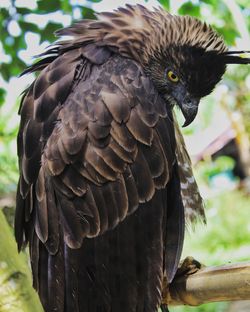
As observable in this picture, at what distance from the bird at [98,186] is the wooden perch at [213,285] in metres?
0.12

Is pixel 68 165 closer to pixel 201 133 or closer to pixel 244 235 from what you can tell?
A: pixel 244 235

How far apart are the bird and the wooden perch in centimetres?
12

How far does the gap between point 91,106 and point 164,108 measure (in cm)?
44

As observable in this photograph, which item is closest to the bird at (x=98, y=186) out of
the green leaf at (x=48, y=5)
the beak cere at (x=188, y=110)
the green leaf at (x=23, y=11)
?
the beak cere at (x=188, y=110)

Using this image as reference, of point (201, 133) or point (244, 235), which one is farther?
point (201, 133)

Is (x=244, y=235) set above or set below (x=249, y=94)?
below

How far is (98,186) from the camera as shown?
11.1 ft

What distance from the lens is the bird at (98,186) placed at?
335cm

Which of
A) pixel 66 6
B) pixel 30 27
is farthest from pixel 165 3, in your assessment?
pixel 30 27

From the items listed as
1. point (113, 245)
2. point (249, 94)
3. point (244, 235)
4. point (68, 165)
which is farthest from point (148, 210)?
point (249, 94)

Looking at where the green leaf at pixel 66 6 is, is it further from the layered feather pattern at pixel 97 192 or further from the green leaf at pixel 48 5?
the layered feather pattern at pixel 97 192

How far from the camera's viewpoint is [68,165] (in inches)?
132

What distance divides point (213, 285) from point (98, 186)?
0.76 metres

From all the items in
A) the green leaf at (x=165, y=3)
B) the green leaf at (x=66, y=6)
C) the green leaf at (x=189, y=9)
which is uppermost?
the green leaf at (x=66, y=6)
